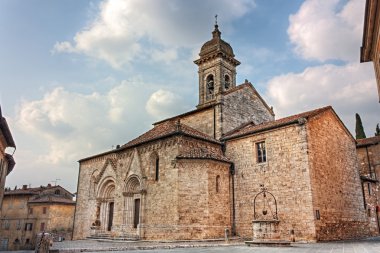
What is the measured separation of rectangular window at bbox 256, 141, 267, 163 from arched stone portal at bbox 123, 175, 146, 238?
7.65m

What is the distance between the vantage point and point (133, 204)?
2089 cm

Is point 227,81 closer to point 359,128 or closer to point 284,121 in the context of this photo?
point 284,121

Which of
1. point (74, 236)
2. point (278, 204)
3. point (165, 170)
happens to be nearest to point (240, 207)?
point (278, 204)

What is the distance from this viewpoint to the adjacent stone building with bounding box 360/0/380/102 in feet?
28.4

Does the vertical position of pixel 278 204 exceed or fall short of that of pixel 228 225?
it exceeds it

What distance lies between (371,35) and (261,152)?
10754 millimetres

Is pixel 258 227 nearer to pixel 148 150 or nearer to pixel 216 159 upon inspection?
pixel 216 159

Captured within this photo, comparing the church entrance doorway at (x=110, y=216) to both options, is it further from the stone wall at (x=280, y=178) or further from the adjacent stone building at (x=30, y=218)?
the adjacent stone building at (x=30, y=218)

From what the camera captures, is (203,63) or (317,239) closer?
(317,239)

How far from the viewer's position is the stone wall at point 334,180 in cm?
1720

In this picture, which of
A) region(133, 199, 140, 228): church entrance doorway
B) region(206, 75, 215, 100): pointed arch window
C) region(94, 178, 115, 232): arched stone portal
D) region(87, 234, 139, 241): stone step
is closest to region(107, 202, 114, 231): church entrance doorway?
region(94, 178, 115, 232): arched stone portal

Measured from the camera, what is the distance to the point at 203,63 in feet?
97.9

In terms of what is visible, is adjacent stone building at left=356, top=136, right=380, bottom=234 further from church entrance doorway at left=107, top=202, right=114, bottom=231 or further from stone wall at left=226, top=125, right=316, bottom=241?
church entrance doorway at left=107, top=202, right=114, bottom=231

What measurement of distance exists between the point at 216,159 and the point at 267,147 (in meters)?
3.26
